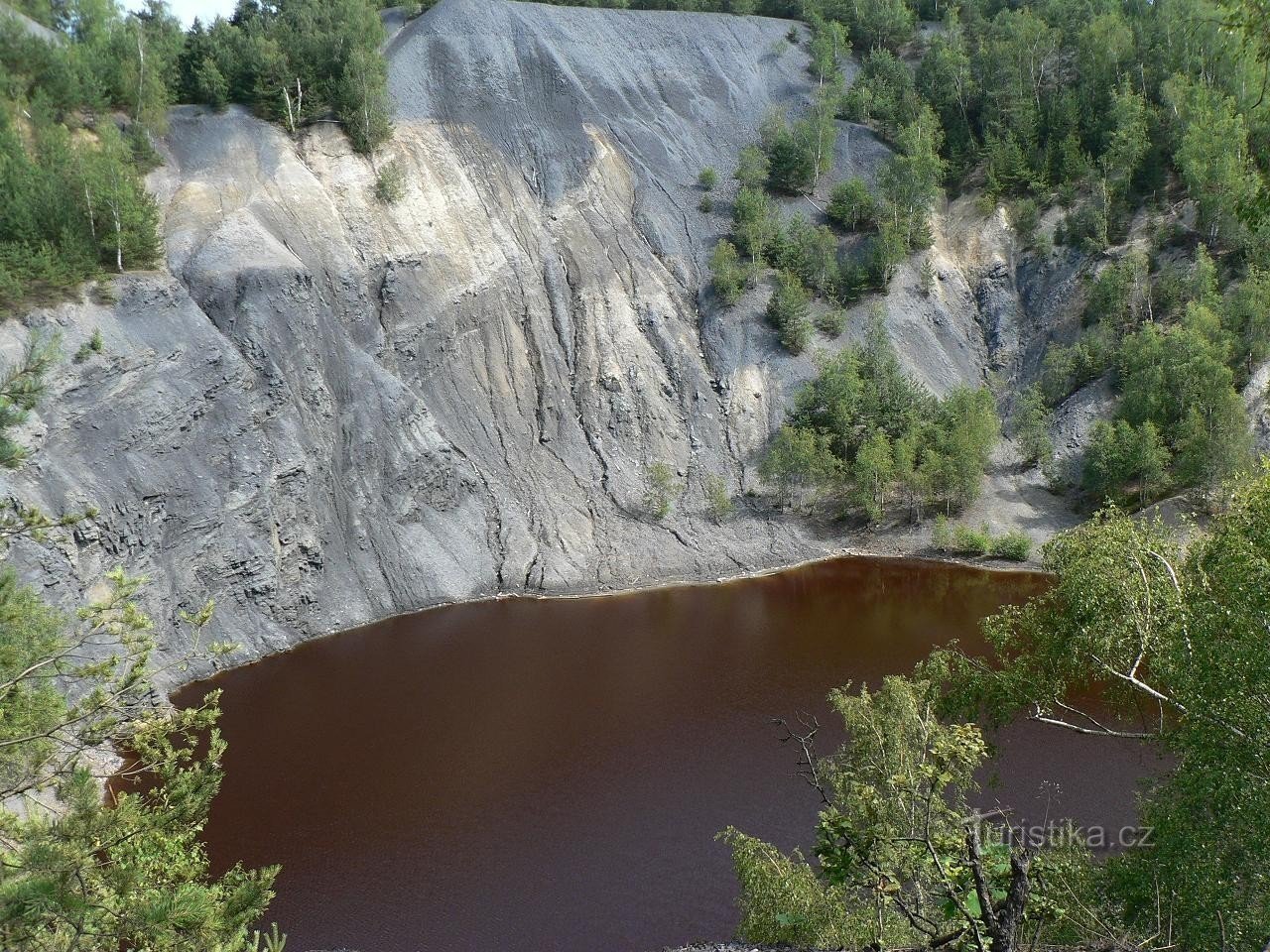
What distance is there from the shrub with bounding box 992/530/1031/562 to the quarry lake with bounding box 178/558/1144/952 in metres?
2.92

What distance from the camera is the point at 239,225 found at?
37062 millimetres

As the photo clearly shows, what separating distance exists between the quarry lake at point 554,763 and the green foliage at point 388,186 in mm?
20166

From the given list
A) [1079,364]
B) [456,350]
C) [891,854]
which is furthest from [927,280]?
[891,854]

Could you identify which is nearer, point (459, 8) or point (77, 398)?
point (77, 398)

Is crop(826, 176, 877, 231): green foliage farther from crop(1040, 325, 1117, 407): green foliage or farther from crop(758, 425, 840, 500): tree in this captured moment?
crop(758, 425, 840, 500): tree

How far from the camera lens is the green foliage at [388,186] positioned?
42094mm

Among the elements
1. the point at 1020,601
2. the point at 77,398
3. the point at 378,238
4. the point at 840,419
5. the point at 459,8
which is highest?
the point at 459,8

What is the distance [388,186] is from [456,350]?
28.6 feet

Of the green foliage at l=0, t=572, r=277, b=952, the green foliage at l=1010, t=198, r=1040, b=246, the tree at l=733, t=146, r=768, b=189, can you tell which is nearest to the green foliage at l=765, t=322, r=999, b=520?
the tree at l=733, t=146, r=768, b=189

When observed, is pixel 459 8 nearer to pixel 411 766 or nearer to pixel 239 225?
pixel 239 225

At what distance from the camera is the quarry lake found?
17516 millimetres

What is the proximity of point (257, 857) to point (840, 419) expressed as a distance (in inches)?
1182

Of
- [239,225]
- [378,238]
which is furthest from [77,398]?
[378,238]

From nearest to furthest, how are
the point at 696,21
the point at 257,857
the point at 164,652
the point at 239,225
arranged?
the point at 257,857 < the point at 164,652 < the point at 239,225 < the point at 696,21
